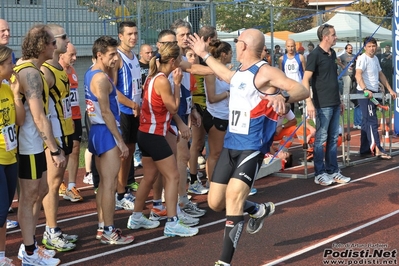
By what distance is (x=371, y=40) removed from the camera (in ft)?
37.7

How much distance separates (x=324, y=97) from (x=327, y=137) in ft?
2.07

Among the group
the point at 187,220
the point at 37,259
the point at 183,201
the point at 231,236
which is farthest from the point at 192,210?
the point at 37,259

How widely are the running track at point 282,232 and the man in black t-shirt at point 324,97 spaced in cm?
33

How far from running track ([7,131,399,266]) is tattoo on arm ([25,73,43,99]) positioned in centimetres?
163

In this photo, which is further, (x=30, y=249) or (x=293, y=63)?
(x=293, y=63)

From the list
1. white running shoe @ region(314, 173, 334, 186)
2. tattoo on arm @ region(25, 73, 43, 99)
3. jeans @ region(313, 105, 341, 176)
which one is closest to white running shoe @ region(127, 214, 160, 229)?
tattoo on arm @ region(25, 73, 43, 99)

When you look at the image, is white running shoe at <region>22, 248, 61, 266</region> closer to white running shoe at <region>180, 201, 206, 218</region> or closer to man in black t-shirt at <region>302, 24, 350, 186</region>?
white running shoe at <region>180, 201, 206, 218</region>

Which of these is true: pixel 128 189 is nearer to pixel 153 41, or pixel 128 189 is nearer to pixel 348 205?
pixel 348 205

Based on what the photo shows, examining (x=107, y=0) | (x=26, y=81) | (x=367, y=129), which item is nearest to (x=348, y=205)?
(x=367, y=129)

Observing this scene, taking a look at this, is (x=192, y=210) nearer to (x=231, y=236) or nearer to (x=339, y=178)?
(x=231, y=236)

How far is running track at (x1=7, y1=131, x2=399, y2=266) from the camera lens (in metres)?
5.93

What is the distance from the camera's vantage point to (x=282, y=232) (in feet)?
22.1

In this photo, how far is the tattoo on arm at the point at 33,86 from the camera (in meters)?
5.34

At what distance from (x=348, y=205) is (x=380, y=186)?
4.41ft
